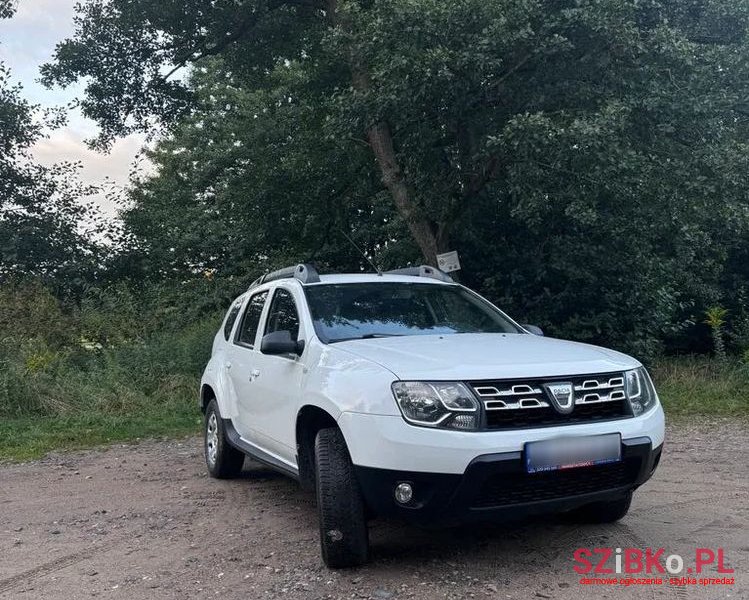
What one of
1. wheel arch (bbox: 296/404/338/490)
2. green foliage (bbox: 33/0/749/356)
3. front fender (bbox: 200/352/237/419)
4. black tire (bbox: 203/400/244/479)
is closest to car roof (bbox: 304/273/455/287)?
wheel arch (bbox: 296/404/338/490)

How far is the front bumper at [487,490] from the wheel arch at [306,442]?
71cm

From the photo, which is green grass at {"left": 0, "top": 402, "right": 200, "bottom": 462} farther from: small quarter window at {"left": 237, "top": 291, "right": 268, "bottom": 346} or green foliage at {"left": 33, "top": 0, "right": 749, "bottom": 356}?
green foliage at {"left": 33, "top": 0, "right": 749, "bottom": 356}

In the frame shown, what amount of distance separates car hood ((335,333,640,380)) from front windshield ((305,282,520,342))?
0.84 feet

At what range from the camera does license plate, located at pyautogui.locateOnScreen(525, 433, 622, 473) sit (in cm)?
383

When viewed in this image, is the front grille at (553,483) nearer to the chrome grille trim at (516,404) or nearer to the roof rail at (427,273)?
the chrome grille trim at (516,404)

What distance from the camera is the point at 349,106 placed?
1083 cm

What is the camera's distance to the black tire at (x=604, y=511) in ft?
16.3

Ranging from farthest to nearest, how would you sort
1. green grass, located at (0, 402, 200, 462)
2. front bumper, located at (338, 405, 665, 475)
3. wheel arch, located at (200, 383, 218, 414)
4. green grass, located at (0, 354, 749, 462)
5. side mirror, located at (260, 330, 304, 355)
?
green grass, located at (0, 354, 749, 462), green grass, located at (0, 402, 200, 462), wheel arch, located at (200, 383, 218, 414), side mirror, located at (260, 330, 304, 355), front bumper, located at (338, 405, 665, 475)

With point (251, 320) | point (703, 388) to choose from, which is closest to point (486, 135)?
point (703, 388)

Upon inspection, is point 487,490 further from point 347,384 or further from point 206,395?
point 206,395

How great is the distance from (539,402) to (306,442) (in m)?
1.54

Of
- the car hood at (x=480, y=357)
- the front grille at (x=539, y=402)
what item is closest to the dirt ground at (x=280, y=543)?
the front grille at (x=539, y=402)

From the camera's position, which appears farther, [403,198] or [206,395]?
[403,198]

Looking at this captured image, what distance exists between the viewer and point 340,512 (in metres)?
4.09
